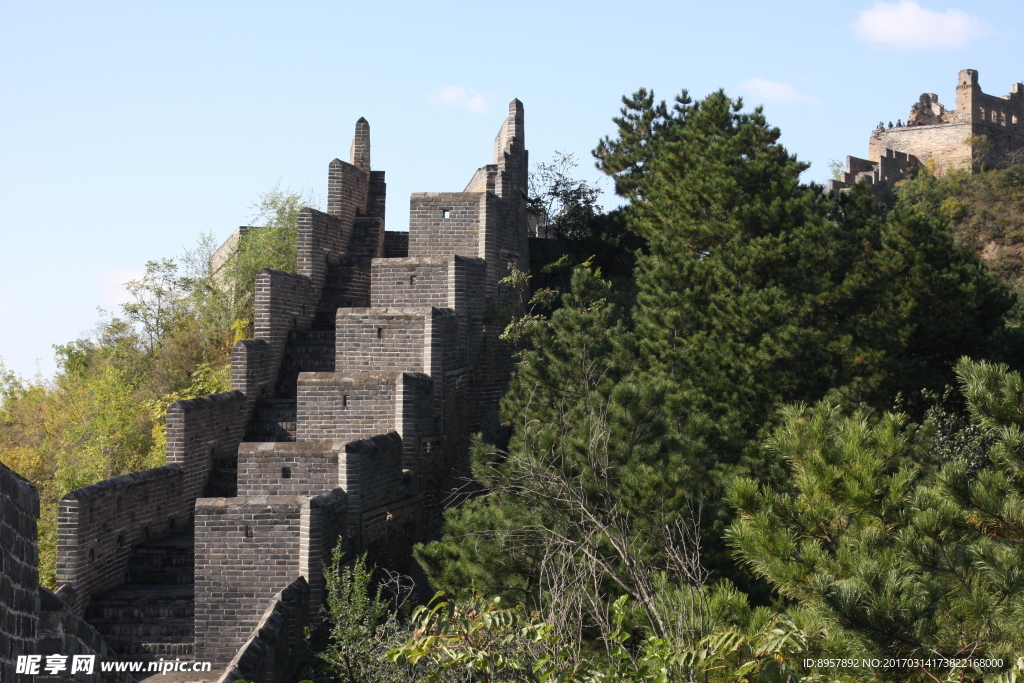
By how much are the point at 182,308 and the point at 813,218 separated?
44.1 feet

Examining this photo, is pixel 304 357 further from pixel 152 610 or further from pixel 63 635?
pixel 63 635

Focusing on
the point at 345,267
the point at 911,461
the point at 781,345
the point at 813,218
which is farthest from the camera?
the point at 345,267

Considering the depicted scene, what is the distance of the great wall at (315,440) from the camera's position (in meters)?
13.0

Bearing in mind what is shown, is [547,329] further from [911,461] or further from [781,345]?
[911,461]

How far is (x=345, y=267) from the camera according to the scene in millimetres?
20438

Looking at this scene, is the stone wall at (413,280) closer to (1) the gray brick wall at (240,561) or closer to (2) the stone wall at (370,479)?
(2) the stone wall at (370,479)

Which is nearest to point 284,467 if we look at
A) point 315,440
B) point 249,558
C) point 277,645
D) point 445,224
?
point 315,440

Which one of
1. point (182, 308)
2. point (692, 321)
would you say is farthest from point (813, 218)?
point (182, 308)

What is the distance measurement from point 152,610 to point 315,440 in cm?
349

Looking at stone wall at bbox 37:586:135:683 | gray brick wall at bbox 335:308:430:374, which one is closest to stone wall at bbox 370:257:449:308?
gray brick wall at bbox 335:308:430:374

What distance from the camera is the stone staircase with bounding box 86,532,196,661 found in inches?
522

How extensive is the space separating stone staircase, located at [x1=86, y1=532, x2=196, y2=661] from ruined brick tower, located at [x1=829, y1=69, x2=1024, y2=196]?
136ft

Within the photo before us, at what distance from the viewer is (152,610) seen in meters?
13.7

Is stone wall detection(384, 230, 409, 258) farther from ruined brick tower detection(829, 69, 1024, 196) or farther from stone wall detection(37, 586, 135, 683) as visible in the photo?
ruined brick tower detection(829, 69, 1024, 196)
